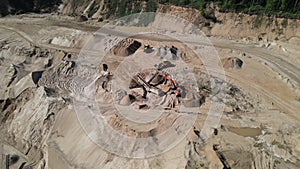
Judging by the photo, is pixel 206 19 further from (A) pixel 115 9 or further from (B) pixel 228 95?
(B) pixel 228 95

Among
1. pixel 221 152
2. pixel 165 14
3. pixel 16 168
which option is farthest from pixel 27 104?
pixel 165 14

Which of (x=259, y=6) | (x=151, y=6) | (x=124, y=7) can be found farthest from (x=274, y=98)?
(x=124, y=7)

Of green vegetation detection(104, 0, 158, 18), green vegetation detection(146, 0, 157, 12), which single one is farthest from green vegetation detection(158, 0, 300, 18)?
green vegetation detection(104, 0, 158, 18)

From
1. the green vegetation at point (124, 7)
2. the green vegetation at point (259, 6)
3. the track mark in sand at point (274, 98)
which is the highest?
the green vegetation at point (259, 6)

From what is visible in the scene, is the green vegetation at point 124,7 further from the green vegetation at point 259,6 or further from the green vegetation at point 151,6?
the green vegetation at point 259,6

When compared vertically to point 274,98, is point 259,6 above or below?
above

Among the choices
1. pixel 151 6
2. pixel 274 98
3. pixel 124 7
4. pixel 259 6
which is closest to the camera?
pixel 274 98

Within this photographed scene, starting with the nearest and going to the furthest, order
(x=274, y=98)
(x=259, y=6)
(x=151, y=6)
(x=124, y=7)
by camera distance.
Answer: (x=274, y=98)
(x=259, y=6)
(x=151, y=6)
(x=124, y=7)

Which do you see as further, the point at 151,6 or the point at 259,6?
the point at 151,6

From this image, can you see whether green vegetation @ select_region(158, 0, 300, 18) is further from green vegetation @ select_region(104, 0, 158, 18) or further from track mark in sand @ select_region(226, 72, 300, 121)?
track mark in sand @ select_region(226, 72, 300, 121)

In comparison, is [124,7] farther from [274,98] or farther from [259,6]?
[274,98]

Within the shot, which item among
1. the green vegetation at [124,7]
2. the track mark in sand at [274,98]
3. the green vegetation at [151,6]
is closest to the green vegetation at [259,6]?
the green vegetation at [151,6]
